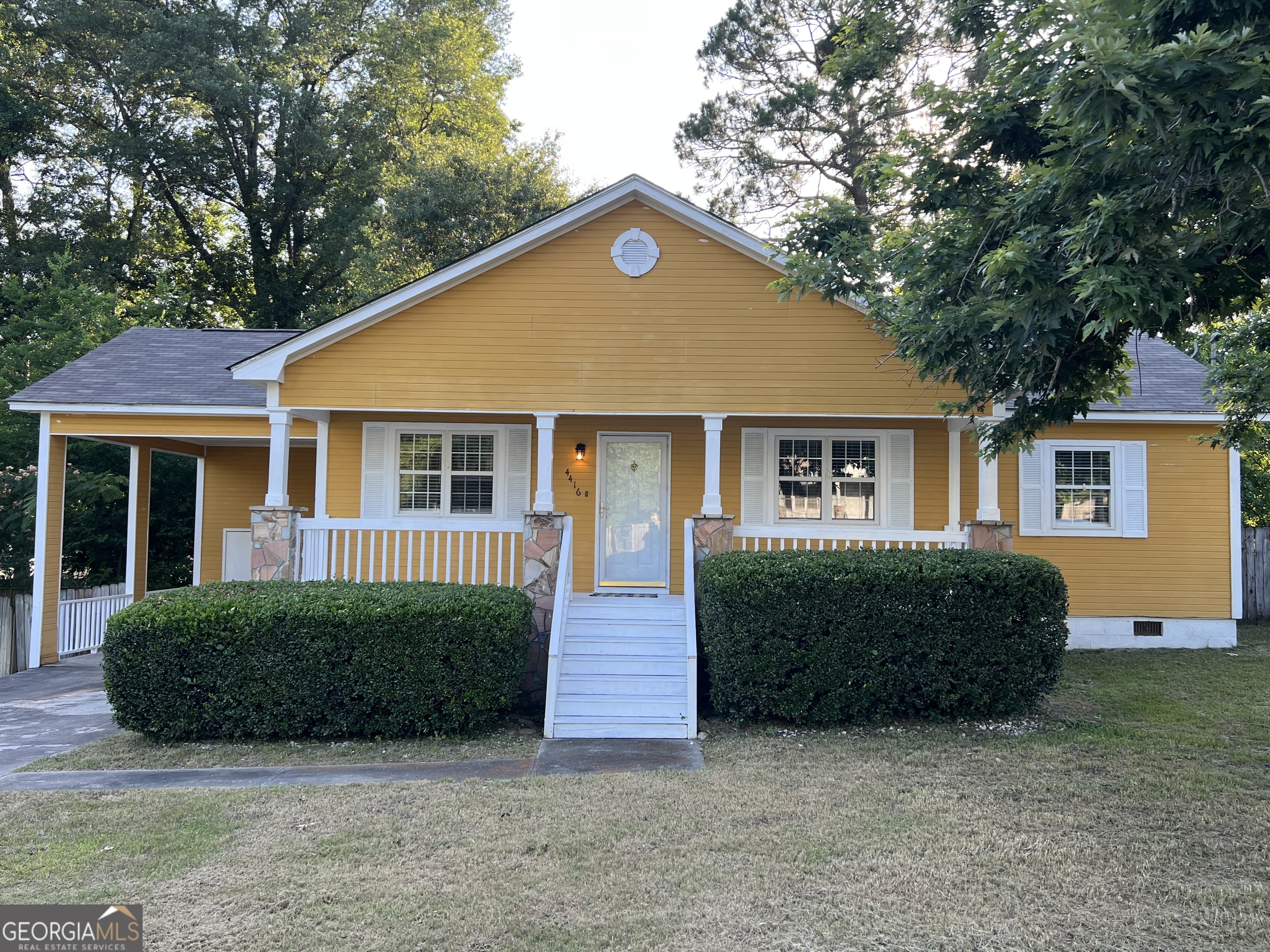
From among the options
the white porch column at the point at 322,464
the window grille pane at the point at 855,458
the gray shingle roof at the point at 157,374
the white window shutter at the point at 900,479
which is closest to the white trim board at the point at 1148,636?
the white window shutter at the point at 900,479

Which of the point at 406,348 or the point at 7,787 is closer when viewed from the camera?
the point at 7,787

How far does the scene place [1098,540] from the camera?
11523 mm

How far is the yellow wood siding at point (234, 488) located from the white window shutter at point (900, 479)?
8788mm

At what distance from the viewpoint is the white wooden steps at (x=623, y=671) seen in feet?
24.4

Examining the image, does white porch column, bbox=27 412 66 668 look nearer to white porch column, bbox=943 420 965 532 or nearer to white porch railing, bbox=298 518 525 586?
white porch railing, bbox=298 518 525 586

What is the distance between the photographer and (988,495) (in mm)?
9312

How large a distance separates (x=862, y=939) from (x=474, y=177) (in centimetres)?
2115

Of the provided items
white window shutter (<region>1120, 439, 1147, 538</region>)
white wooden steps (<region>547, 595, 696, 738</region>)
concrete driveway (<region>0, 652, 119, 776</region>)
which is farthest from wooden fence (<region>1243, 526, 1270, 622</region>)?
concrete driveway (<region>0, 652, 119, 776</region>)

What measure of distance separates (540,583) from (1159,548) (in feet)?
28.5

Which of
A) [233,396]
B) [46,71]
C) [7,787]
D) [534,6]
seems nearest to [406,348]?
[233,396]

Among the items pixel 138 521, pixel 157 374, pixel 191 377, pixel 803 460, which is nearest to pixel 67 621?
pixel 138 521

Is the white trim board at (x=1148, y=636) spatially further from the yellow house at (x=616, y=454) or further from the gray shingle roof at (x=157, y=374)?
the gray shingle roof at (x=157, y=374)

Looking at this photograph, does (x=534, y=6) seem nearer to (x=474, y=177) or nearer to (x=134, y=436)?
(x=474, y=177)

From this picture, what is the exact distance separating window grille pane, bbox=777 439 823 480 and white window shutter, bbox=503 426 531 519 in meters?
3.34
